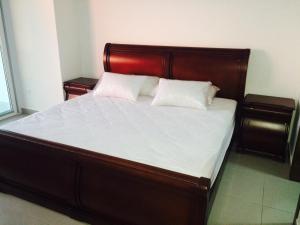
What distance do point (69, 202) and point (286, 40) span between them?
2.71m

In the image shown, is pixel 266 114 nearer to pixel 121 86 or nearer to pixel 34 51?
pixel 121 86

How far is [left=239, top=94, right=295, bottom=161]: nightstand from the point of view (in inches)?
103

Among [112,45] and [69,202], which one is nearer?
[69,202]

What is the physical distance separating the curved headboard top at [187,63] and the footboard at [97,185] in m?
1.84

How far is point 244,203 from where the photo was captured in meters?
2.16

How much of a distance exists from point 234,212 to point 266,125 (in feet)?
3.59

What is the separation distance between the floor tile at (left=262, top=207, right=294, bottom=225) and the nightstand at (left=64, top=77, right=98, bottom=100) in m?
2.54

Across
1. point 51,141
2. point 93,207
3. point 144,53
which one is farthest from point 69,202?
point 144,53

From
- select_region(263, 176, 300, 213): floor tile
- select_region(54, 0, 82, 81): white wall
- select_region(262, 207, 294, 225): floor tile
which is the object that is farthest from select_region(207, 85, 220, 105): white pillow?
select_region(54, 0, 82, 81): white wall

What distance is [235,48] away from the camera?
2973mm

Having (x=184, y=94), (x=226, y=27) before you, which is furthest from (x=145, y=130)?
(x=226, y=27)

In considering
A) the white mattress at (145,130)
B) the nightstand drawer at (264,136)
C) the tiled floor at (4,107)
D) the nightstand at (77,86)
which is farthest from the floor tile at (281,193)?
the tiled floor at (4,107)

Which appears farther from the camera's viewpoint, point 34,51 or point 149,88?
point 34,51

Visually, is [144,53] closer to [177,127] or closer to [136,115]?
[136,115]
